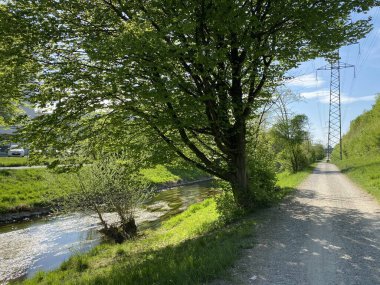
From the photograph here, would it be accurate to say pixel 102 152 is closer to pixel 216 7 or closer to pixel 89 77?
pixel 89 77

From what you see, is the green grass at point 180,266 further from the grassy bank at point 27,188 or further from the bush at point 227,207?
the grassy bank at point 27,188

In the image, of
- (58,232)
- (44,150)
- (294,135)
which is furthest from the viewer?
(294,135)

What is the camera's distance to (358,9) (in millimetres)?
11156

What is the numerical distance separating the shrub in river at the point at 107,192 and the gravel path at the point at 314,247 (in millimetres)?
8327

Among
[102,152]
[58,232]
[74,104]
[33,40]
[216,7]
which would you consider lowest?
[58,232]

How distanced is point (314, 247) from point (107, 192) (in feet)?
40.4

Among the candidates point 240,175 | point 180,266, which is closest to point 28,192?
point 240,175

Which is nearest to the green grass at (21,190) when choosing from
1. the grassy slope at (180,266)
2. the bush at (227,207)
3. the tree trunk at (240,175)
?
the grassy slope at (180,266)

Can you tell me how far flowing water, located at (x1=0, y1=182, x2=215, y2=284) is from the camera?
15.2m

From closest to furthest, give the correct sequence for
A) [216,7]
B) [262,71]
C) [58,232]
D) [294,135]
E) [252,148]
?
[216,7] → [262,71] → [252,148] → [58,232] → [294,135]

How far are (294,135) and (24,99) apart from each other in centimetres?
3132

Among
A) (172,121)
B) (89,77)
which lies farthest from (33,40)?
(172,121)

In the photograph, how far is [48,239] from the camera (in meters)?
19.2

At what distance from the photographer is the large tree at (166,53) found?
9.85 metres
